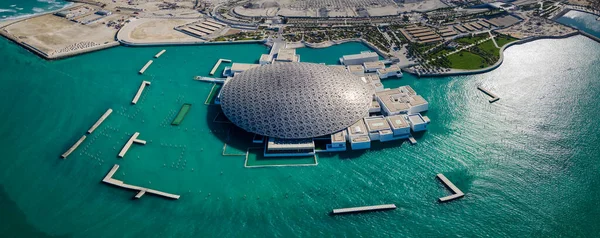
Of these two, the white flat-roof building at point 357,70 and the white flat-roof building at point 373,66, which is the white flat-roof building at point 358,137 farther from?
the white flat-roof building at point 373,66

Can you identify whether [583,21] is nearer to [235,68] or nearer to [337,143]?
[337,143]

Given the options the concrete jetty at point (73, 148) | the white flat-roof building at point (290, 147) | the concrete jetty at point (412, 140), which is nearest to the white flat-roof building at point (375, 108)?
the concrete jetty at point (412, 140)

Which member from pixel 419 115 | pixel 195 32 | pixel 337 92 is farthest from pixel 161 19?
pixel 419 115

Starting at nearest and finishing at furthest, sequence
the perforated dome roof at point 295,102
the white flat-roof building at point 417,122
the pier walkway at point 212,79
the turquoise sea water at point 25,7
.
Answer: the perforated dome roof at point 295,102 → the white flat-roof building at point 417,122 → the pier walkway at point 212,79 → the turquoise sea water at point 25,7

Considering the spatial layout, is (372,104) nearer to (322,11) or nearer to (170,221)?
(170,221)

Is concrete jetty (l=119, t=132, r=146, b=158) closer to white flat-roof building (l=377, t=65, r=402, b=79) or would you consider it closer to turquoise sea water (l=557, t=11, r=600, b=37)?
white flat-roof building (l=377, t=65, r=402, b=79)

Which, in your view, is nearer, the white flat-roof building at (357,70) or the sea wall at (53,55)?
the white flat-roof building at (357,70)
